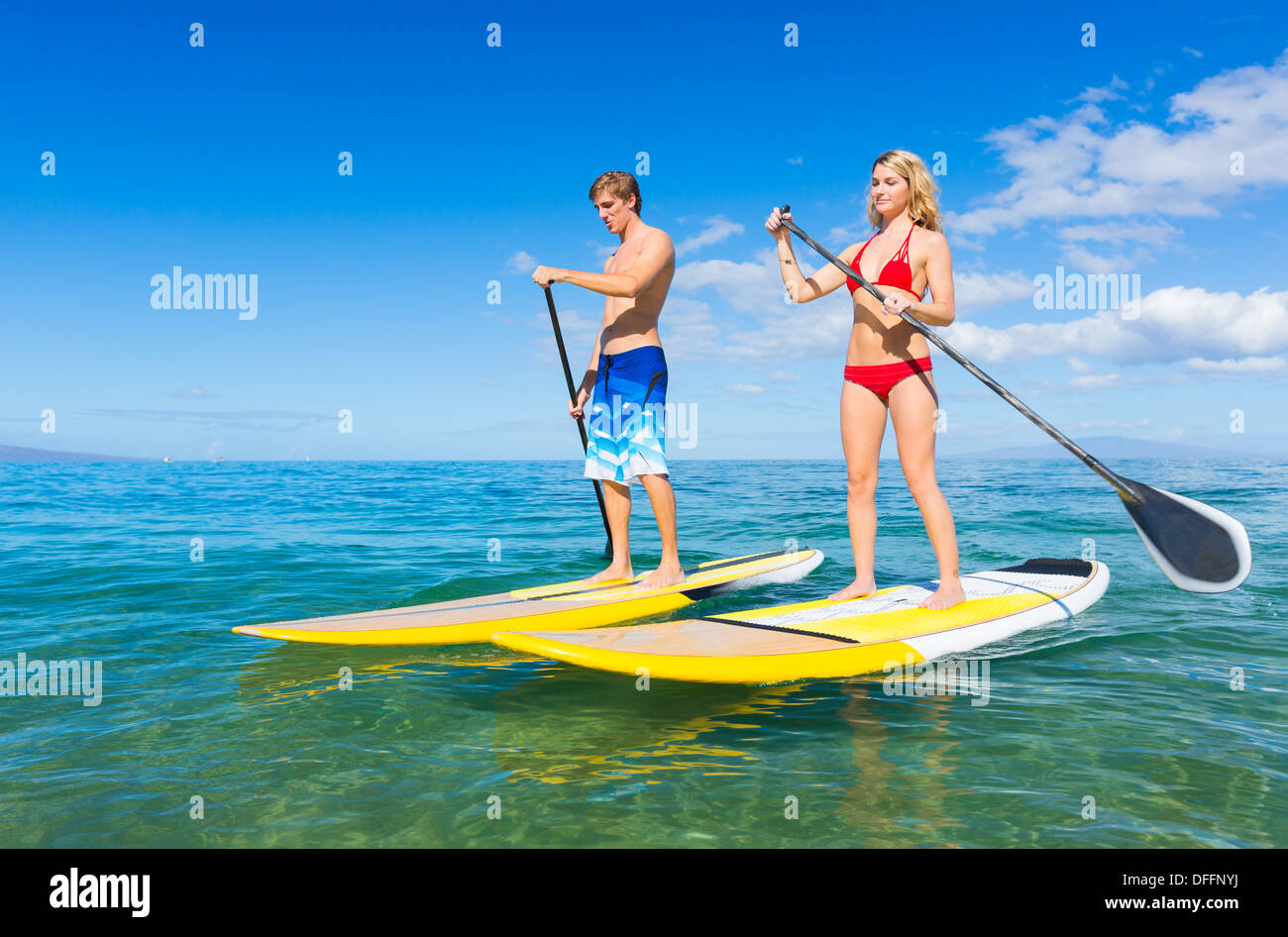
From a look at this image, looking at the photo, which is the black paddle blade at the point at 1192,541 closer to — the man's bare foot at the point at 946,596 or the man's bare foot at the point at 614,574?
the man's bare foot at the point at 946,596

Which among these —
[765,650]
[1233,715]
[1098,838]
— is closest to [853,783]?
[1098,838]

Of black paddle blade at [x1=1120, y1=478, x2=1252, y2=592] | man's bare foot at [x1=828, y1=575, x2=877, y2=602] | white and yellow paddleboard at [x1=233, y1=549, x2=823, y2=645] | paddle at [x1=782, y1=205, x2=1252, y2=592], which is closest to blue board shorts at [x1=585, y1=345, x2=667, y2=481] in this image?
white and yellow paddleboard at [x1=233, y1=549, x2=823, y2=645]

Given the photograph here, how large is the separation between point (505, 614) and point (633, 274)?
2.41 meters

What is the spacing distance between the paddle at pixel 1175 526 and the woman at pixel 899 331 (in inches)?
5.1

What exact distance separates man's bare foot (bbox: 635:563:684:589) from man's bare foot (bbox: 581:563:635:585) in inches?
7.8

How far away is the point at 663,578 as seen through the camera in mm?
5793

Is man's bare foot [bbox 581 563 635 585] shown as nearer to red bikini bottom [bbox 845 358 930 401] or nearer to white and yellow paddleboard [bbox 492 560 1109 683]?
white and yellow paddleboard [bbox 492 560 1109 683]

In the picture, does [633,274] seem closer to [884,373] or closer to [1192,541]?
[884,373]

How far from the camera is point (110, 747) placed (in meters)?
3.16

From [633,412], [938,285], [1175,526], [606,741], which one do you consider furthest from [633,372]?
[1175,526]

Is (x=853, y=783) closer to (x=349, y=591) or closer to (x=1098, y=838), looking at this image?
(x=1098, y=838)

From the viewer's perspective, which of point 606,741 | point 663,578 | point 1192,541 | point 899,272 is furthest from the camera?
point 663,578

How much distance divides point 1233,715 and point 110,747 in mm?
4811
